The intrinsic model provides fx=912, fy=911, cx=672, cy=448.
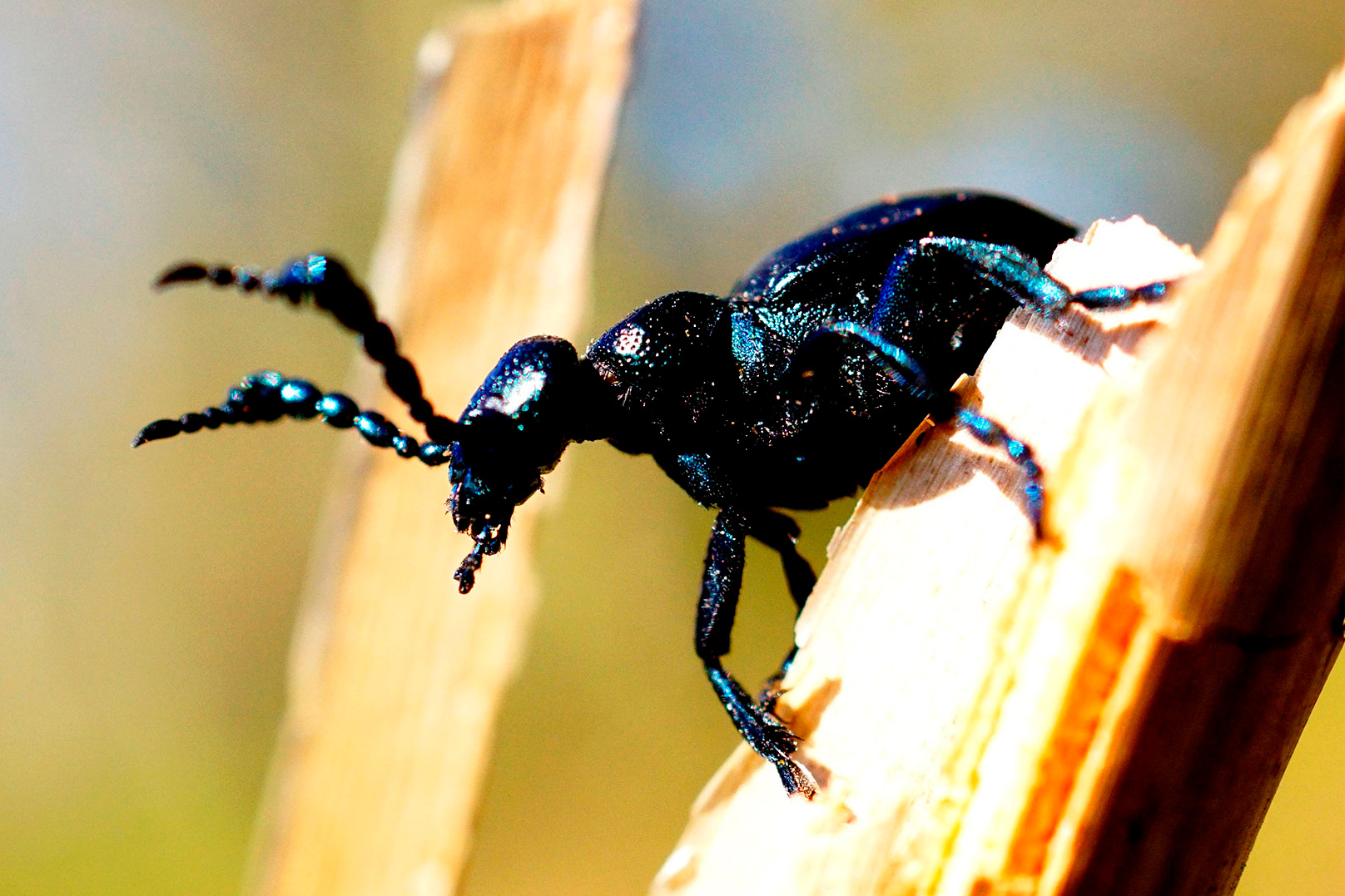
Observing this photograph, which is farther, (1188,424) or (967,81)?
(967,81)

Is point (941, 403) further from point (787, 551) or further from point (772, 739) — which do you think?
point (787, 551)

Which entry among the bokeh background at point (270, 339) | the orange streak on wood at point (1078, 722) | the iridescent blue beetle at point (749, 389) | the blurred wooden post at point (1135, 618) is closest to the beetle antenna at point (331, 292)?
the iridescent blue beetle at point (749, 389)

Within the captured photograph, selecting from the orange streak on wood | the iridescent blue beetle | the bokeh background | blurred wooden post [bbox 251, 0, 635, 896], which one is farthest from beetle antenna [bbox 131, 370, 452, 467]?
the bokeh background

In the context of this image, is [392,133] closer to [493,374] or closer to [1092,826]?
[493,374]

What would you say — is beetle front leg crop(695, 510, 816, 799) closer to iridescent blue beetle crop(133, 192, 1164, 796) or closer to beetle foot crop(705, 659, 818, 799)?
iridescent blue beetle crop(133, 192, 1164, 796)

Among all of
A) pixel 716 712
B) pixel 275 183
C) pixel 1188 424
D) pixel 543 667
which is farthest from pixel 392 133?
pixel 1188 424

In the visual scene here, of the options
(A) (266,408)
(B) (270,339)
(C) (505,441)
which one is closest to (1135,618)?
(C) (505,441)

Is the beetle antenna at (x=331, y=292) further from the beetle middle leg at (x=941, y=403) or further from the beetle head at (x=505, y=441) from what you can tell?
the beetle middle leg at (x=941, y=403)

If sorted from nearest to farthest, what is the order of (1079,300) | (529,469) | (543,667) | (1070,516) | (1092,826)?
(1092,826)
(1070,516)
(1079,300)
(529,469)
(543,667)
